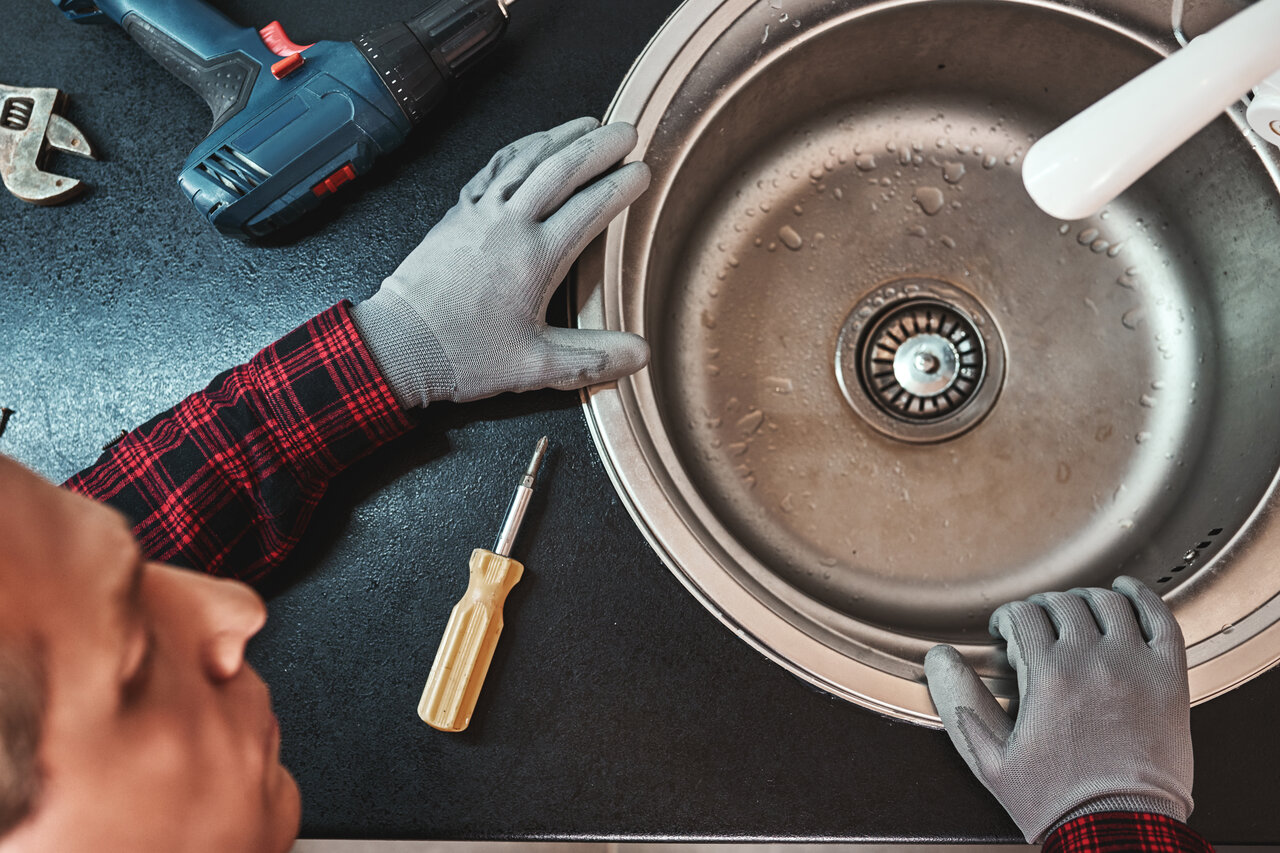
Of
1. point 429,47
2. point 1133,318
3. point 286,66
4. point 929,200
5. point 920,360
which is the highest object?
point 1133,318

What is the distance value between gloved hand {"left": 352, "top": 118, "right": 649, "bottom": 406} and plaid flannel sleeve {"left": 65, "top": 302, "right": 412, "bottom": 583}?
32 mm

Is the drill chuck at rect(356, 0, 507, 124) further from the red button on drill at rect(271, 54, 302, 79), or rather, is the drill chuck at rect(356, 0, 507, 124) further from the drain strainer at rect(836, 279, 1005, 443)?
the drain strainer at rect(836, 279, 1005, 443)

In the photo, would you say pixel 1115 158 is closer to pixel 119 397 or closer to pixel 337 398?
pixel 337 398

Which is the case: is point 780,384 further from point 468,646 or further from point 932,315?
point 468,646

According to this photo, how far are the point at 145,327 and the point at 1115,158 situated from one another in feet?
2.62

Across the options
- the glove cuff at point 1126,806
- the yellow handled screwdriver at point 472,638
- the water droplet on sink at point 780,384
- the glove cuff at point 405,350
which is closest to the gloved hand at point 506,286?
the glove cuff at point 405,350

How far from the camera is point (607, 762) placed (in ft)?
2.16

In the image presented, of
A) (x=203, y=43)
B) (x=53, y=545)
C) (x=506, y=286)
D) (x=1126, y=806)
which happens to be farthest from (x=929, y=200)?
(x=53, y=545)

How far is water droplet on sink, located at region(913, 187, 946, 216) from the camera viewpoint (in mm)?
925

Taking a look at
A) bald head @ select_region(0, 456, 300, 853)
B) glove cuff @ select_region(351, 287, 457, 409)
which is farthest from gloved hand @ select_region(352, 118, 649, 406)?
bald head @ select_region(0, 456, 300, 853)

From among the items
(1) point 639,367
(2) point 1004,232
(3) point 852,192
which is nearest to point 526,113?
(1) point 639,367

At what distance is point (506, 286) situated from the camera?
27.6 inches

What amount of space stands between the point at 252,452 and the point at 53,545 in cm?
40

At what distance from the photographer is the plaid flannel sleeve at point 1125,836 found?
62 cm
